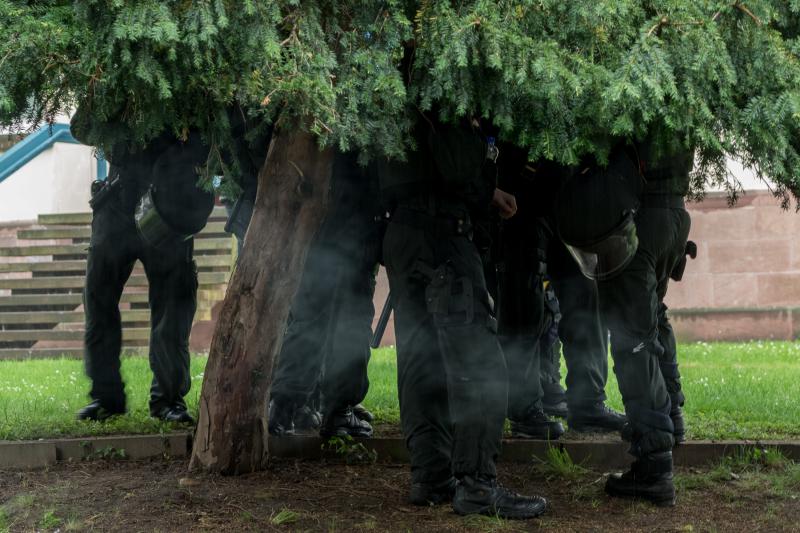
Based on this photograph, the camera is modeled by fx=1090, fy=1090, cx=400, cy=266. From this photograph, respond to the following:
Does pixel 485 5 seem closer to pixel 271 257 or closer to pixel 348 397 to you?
pixel 271 257

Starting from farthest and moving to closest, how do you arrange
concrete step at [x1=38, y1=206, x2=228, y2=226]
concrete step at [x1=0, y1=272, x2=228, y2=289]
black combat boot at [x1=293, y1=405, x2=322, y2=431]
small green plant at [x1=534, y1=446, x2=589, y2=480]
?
concrete step at [x1=38, y1=206, x2=228, y2=226] < concrete step at [x1=0, y1=272, x2=228, y2=289] < black combat boot at [x1=293, y1=405, x2=322, y2=431] < small green plant at [x1=534, y1=446, x2=589, y2=480]

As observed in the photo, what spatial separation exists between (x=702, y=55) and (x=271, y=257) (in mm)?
2089

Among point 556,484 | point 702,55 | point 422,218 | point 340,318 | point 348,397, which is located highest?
point 702,55

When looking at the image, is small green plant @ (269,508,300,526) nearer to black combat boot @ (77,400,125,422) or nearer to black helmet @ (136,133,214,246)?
black helmet @ (136,133,214,246)

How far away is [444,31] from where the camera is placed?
3.06 meters

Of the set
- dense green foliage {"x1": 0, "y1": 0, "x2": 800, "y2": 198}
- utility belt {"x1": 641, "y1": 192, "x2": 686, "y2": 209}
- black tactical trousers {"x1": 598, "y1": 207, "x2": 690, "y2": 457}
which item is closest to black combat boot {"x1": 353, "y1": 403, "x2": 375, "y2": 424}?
black tactical trousers {"x1": 598, "y1": 207, "x2": 690, "y2": 457}

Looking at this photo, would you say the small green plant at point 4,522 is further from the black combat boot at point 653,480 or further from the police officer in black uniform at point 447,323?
the black combat boot at point 653,480

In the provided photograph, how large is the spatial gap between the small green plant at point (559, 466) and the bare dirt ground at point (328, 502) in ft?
0.04

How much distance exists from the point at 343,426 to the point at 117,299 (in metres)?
1.55

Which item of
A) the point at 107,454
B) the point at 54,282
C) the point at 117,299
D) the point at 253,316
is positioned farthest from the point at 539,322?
the point at 54,282

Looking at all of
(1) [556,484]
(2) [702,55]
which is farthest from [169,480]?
(2) [702,55]

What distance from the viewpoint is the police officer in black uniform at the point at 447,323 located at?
398 cm

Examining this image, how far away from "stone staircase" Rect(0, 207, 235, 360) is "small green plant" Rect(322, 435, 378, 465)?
6.56 meters

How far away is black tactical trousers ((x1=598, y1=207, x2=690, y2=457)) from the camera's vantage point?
13.8 feet
